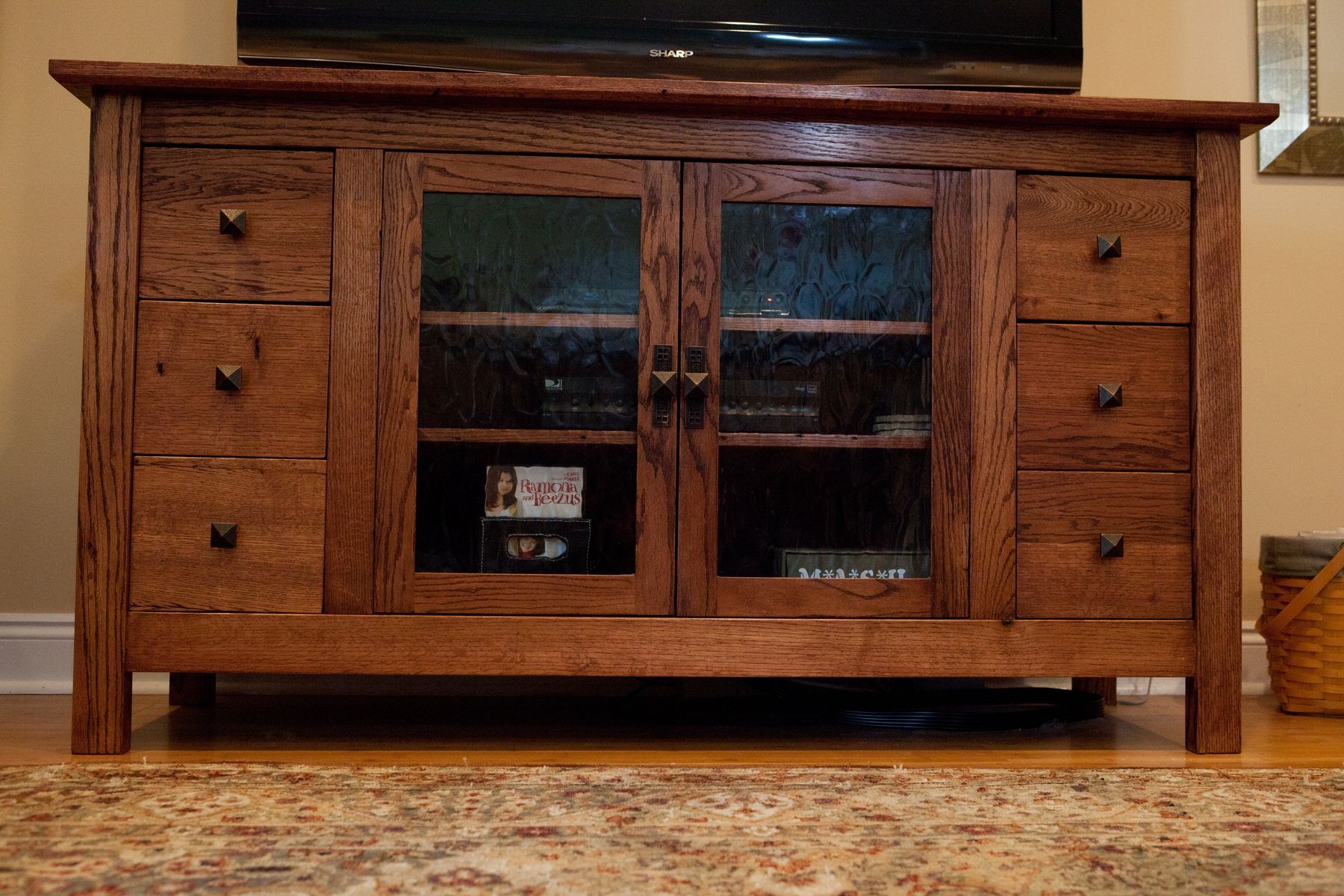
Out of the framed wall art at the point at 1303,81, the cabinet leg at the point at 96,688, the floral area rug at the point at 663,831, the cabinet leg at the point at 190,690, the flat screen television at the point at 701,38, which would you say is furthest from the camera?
the framed wall art at the point at 1303,81

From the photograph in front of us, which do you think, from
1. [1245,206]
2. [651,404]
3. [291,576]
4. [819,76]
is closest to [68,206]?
[291,576]

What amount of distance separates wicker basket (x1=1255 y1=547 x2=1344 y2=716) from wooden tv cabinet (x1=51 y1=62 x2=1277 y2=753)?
1.13ft

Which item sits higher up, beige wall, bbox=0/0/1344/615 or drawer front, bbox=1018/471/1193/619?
beige wall, bbox=0/0/1344/615

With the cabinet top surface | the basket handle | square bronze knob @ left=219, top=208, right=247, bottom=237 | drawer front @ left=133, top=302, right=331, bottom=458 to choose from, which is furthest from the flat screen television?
the basket handle

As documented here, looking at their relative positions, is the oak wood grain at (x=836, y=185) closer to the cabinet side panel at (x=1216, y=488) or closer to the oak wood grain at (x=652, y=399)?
the oak wood grain at (x=652, y=399)

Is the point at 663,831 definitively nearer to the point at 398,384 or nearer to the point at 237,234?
the point at 398,384

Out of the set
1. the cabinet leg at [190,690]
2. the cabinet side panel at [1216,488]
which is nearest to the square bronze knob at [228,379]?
the cabinet leg at [190,690]

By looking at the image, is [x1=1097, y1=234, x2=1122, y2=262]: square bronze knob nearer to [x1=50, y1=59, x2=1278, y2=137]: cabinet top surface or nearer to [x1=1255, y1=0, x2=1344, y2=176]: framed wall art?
[x1=50, y1=59, x2=1278, y2=137]: cabinet top surface

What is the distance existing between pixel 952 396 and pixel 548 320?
1.65 feet

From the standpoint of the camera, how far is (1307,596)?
5.03 ft

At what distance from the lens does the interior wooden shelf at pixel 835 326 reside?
1.31 meters

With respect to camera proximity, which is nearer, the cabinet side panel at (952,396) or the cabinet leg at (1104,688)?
the cabinet side panel at (952,396)

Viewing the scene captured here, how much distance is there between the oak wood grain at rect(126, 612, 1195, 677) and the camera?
48.4 inches

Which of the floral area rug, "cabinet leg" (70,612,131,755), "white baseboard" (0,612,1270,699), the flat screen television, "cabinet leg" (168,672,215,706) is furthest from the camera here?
"white baseboard" (0,612,1270,699)
